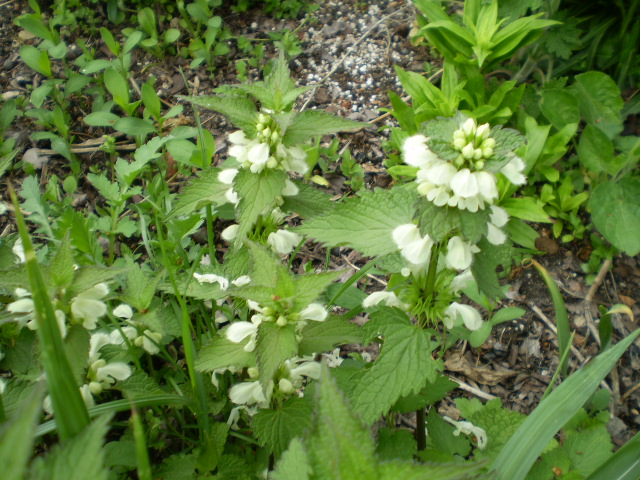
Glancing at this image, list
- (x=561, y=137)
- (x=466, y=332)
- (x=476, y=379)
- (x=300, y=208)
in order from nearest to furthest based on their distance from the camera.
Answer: (x=300, y=208) → (x=466, y=332) → (x=476, y=379) → (x=561, y=137)

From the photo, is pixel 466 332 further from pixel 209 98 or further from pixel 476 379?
pixel 209 98

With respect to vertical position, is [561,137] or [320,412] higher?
[320,412]

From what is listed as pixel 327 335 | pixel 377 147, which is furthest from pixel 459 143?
pixel 377 147

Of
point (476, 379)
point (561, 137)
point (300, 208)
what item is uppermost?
point (300, 208)

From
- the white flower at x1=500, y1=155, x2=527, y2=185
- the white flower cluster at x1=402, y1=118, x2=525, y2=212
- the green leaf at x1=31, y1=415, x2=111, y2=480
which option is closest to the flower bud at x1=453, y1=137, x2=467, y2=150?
the white flower cluster at x1=402, y1=118, x2=525, y2=212

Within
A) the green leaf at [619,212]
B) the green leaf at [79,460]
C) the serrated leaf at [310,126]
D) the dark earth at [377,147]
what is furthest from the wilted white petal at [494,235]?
the green leaf at [619,212]

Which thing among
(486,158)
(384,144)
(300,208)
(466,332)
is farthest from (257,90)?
(384,144)

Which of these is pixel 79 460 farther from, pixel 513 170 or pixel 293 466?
pixel 513 170
